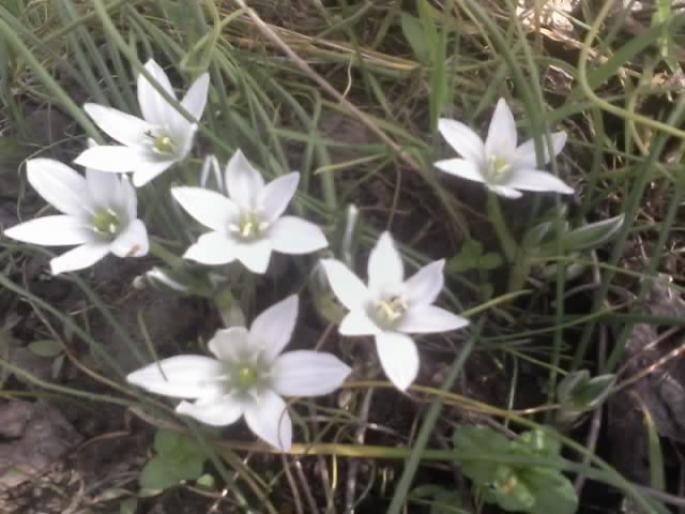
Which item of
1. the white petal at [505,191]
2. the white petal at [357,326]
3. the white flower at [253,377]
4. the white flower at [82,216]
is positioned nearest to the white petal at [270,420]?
the white flower at [253,377]

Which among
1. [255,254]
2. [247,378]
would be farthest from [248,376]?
[255,254]

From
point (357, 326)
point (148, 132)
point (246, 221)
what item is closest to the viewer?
point (357, 326)

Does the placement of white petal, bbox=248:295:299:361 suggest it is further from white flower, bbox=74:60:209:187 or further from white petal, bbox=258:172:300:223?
white flower, bbox=74:60:209:187

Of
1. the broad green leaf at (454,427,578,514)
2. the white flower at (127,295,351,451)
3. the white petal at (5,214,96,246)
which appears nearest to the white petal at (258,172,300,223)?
the white flower at (127,295,351,451)

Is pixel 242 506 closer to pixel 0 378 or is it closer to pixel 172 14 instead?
pixel 0 378

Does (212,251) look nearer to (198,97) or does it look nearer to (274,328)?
(274,328)

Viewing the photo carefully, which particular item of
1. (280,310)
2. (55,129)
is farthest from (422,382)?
(55,129)
